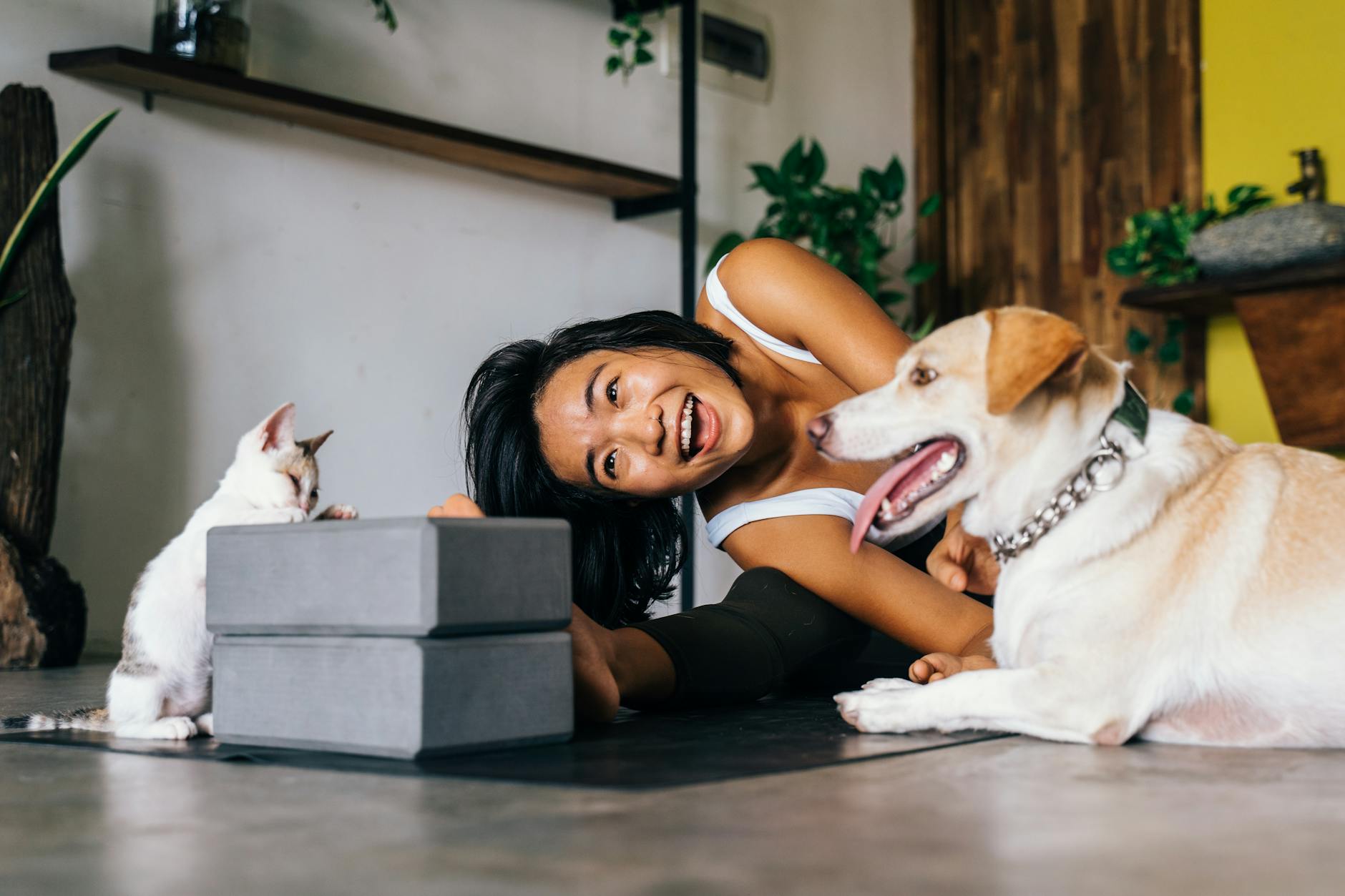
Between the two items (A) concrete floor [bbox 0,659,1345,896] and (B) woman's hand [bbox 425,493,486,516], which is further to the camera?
(B) woman's hand [bbox 425,493,486,516]

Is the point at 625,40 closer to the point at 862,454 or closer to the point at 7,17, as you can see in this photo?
the point at 7,17

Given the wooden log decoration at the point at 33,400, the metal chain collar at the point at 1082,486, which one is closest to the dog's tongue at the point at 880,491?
the metal chain collar at the point at 1082,486

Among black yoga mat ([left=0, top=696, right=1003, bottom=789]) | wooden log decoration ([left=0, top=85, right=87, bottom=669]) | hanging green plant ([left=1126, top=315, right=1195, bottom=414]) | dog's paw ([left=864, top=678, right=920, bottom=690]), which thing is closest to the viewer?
black yoga mat ([left=0, top=696, right=1003, bottom=789])

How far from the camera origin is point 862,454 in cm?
A: 121

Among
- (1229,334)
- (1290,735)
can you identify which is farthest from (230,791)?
(1229,334)

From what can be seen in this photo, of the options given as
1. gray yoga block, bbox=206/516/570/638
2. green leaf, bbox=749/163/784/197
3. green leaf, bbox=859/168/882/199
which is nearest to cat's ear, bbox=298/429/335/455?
gray yoga block, bbox=206/516/570/638

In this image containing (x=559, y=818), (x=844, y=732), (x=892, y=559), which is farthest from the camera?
(x=892, y=559)

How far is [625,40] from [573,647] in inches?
105

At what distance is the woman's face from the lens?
1679 mm

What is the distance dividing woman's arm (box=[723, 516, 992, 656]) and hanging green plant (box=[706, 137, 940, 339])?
2.07 m

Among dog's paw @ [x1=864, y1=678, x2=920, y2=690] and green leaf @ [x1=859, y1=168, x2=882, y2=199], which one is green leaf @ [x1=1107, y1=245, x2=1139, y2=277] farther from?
dog's paw @ [x1=864, y1=678, x2=920, y2=690]

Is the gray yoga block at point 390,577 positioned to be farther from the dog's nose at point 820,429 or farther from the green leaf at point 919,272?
the green leaf at point 919,272

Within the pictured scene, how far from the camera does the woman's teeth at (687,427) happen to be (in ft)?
5.52

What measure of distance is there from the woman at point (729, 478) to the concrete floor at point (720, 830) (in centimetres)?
47
